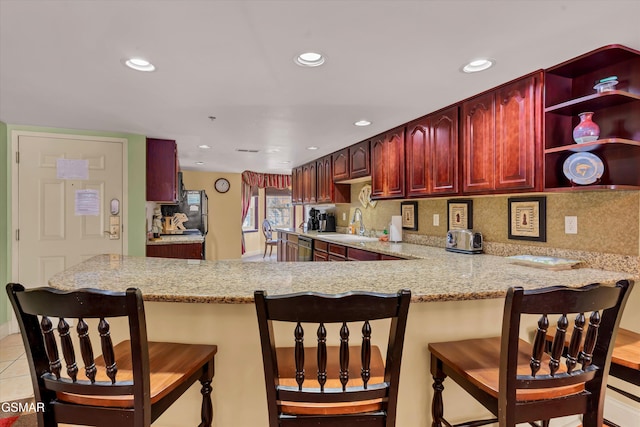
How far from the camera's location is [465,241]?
2730 millimetres

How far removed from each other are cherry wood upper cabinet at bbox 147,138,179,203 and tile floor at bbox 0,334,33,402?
1.79 m

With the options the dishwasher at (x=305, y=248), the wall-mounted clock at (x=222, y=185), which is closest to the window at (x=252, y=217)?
the wall-mounted clock at (x=222, y=185)

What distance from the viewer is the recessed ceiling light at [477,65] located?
72.2 inches

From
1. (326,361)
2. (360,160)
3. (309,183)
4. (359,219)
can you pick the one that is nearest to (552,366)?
(326,361)

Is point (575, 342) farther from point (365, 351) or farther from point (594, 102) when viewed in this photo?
point (594, 102)

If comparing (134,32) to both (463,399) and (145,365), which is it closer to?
(145,365)

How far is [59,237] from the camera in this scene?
3.38 m

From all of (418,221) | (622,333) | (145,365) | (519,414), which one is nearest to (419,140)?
(418,221)

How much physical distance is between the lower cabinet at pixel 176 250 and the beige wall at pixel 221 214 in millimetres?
2781

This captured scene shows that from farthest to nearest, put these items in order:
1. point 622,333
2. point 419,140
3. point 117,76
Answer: point 419,140
point 117,76
point 622,333

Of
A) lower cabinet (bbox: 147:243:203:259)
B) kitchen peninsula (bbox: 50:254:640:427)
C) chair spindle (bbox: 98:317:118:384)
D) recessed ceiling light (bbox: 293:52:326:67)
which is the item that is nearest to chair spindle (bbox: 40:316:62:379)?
chair spindle (bbox: 98:317:118:384)

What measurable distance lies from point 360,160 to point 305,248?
1.65 meters

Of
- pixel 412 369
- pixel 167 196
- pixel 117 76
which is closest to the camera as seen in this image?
pixel 412 369

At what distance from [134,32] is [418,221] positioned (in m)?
2.96
